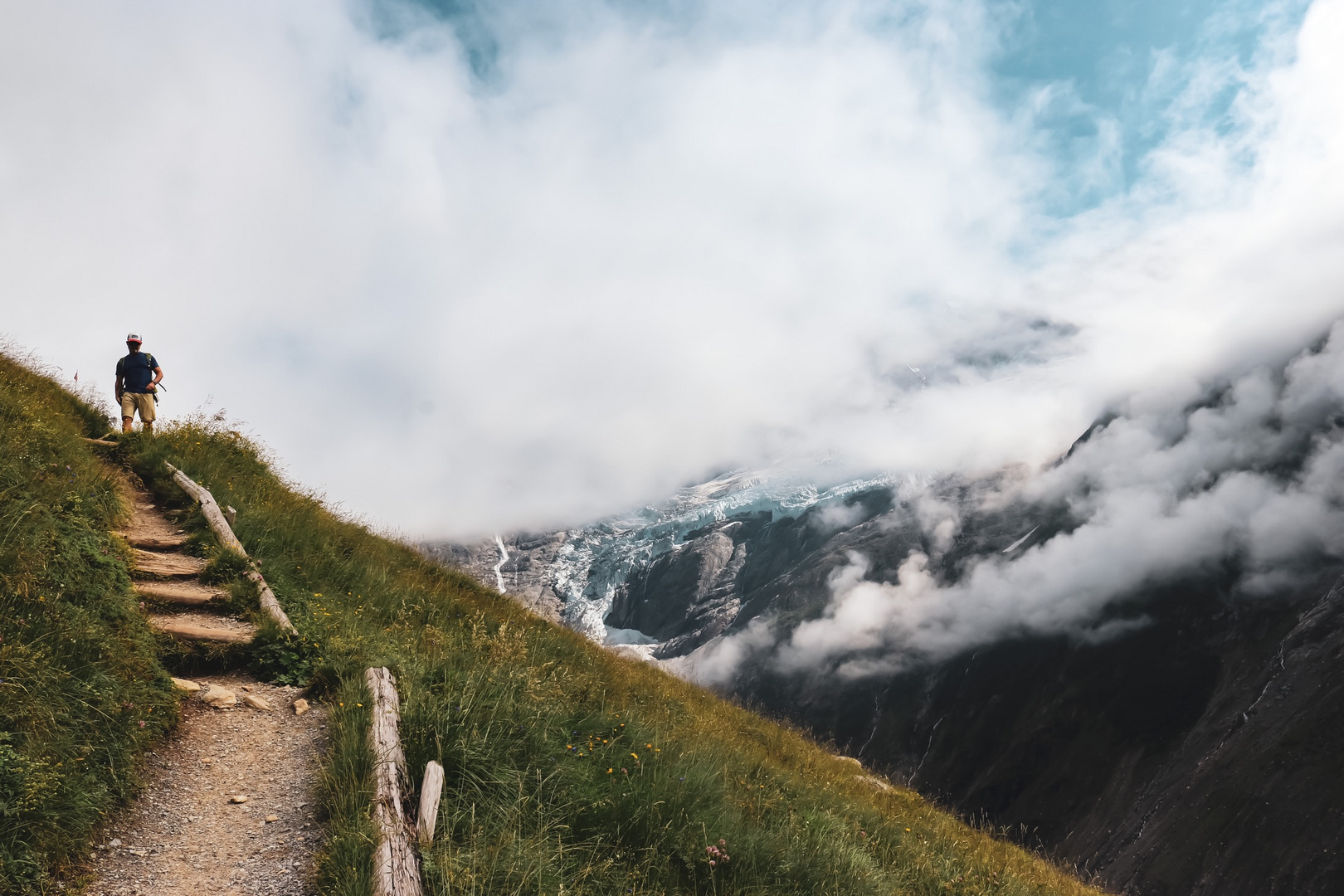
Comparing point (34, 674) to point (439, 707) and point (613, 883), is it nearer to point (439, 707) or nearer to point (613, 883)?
point (439, 707)

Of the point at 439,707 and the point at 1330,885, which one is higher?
the point at 439,707

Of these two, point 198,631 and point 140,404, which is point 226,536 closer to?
point 198,631

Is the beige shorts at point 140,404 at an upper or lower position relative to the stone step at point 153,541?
upper

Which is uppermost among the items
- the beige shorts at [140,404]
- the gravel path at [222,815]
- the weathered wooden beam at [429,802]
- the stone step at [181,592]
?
the beige shorts at [140,404]

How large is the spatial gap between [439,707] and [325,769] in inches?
42.5

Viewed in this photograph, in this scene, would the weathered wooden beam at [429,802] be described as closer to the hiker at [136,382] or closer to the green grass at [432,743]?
the green grass at [432,743]

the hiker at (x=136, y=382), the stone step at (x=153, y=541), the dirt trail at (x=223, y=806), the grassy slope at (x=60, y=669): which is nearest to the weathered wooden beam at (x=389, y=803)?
the dirt trail at (x=223, y=806)

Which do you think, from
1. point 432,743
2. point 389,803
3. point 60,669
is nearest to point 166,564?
point 60,669

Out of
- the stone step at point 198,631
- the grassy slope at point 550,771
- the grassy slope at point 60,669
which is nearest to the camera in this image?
the grassy slope at point 60,669

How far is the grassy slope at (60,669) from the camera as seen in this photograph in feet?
16.6

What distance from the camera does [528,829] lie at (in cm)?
595


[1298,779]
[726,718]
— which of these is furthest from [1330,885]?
[726,718]

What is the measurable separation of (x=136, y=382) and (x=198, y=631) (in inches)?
518

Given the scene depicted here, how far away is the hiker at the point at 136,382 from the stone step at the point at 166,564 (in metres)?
9.72
